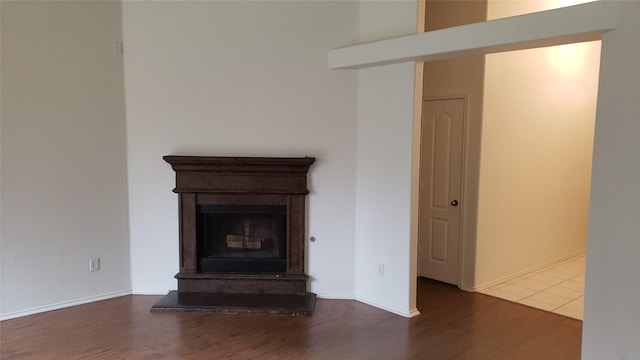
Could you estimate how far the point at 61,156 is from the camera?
4117 millimetres

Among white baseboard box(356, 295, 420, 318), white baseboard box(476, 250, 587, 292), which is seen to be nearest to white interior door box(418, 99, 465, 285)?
white baseboard box(476, 250, 587, 292)

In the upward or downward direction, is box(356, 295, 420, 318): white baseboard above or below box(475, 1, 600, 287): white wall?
below

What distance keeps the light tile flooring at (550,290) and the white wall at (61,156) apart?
156 inches

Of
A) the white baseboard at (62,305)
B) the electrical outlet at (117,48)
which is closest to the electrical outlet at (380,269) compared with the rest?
the white baseboard at (62,305)

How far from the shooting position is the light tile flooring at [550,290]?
441 centimetres

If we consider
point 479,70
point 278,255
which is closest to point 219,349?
point 278,255

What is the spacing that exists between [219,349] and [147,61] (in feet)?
9.10

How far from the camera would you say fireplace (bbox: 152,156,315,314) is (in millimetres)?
4332

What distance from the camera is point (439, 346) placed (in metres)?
3.52

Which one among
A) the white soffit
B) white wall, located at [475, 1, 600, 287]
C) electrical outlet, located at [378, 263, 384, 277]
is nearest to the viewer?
the white soffit

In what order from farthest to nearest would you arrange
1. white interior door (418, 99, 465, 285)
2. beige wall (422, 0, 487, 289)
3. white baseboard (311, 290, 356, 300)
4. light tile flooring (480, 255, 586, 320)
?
white interior door (418, 99, 465, 285) < beige wall (422, 0, 487, 289) < white baseboard (311, 290, 356, 300) < light tile flooring (480, 255, 586, 320)

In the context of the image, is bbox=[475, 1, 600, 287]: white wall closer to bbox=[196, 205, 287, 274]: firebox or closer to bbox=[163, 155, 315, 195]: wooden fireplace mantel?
bbox=[163, 155, 315, 195]: wooden fireplace mantel

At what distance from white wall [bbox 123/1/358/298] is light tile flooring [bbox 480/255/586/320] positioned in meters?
1.74

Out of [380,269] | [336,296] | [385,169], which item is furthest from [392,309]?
[385,169]
